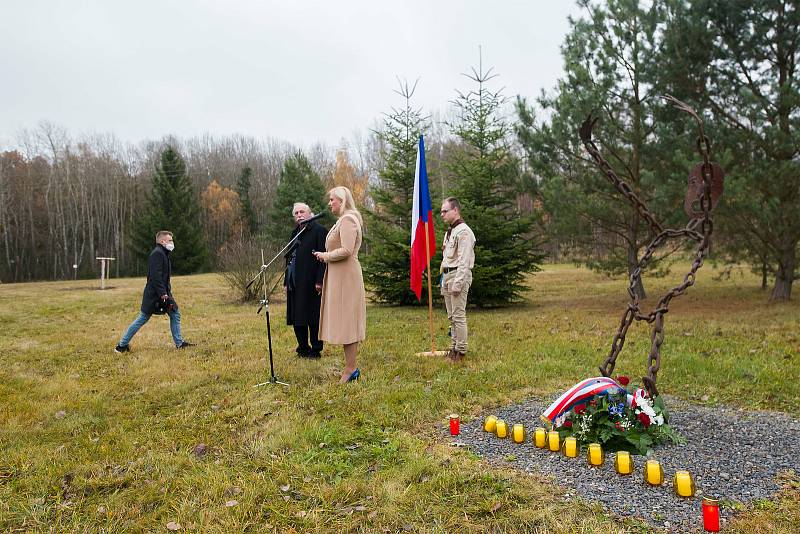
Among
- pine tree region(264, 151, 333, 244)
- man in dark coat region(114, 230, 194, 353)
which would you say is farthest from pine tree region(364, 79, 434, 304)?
pine tree region(264, 151, 333, 244)

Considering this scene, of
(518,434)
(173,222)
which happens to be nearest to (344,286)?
(518,434)

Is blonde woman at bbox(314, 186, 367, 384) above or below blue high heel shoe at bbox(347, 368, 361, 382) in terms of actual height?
above

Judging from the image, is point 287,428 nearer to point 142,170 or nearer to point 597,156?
point 597,156

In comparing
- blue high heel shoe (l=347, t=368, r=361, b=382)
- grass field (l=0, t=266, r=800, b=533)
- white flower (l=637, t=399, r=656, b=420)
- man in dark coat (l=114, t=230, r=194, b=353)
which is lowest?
grass field (l=0, t=266, r=800, b=533)

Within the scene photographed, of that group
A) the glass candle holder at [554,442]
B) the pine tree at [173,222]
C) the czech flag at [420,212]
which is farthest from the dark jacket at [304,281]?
the pine tree at [173,222]

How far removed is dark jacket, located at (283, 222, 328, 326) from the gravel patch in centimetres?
290

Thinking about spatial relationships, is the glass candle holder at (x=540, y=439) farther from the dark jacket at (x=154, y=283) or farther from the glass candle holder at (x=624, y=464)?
the dark jacket at (x=154, y=283)

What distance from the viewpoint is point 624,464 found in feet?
11.1

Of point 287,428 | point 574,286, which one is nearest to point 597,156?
point 287,428

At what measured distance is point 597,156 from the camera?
4594 mm

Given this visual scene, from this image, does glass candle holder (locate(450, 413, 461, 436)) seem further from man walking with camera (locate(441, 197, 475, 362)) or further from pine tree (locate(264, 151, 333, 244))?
pine tree (locate(264, 151, 333, 244))

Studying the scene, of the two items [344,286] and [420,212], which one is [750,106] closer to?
[420,212]

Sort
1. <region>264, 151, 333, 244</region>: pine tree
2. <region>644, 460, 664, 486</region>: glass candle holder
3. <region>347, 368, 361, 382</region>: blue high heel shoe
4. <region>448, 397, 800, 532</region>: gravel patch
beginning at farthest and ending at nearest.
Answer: <region>264, 151, 333, 244</region>: pine tree → <region>347, 368, 361, 382</region>: blue high heel shoe → <region>644, 460, 664, 486</region>: glass candle holder → <region>448, 397, 800, 532</region>: gravel patch

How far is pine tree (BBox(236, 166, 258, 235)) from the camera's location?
4672cm
